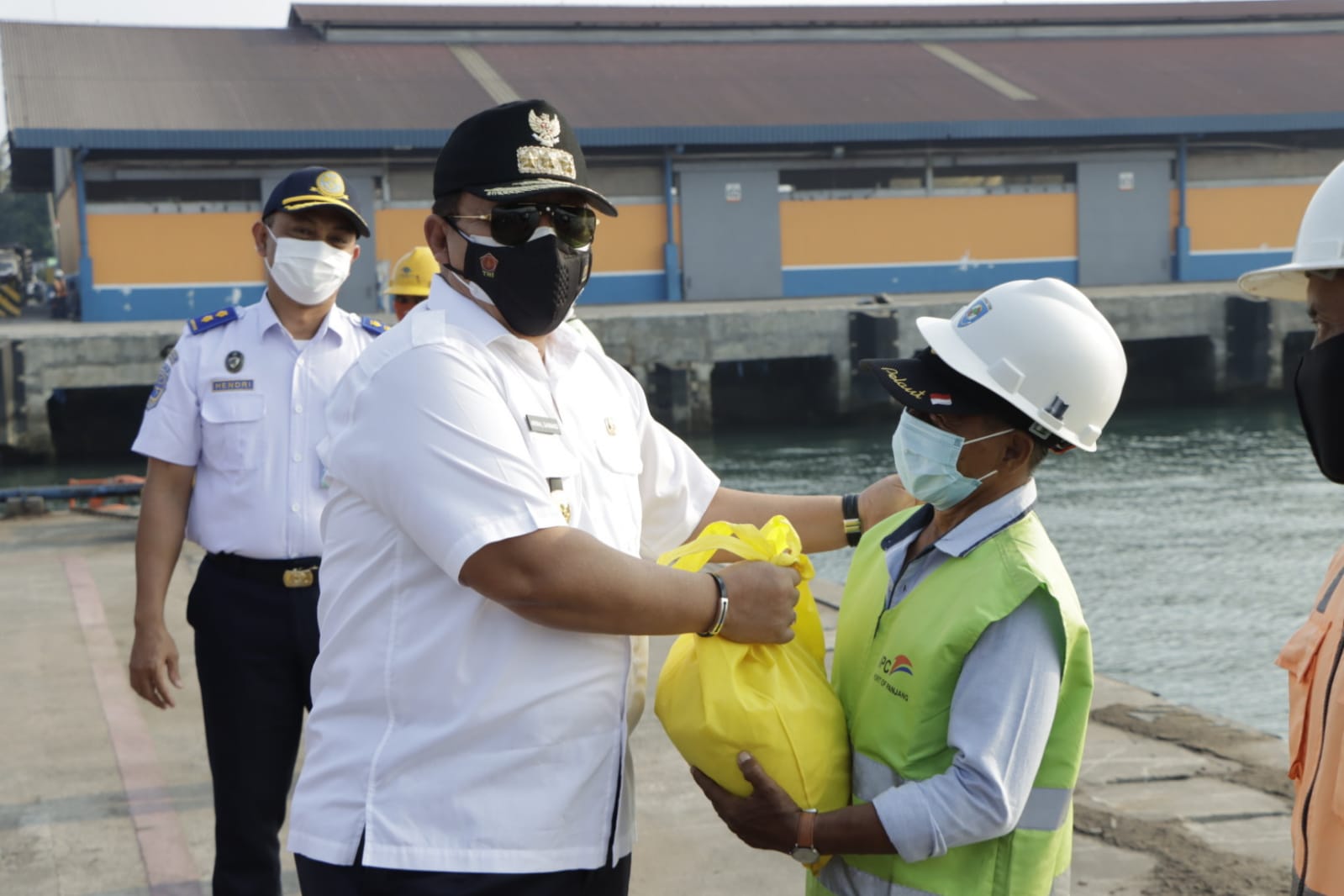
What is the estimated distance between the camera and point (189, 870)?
423cm

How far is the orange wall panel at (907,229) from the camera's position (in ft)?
101

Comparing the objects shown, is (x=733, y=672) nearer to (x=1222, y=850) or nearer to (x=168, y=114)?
(x=1222, y=850)

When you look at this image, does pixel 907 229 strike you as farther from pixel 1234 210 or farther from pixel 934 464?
pixel 934 464

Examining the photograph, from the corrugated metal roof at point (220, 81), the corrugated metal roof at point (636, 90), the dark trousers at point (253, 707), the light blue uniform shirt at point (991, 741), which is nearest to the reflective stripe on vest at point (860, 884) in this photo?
the light blue uniform shirt at point (991, 741)

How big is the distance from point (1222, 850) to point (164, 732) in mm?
3962

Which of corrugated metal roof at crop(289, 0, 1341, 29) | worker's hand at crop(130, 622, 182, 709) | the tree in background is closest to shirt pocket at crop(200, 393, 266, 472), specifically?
worker's hand at crop(130, 622, 182, 709)

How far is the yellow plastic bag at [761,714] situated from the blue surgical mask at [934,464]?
237 mm

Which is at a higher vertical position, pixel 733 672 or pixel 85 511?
pixel 733 672

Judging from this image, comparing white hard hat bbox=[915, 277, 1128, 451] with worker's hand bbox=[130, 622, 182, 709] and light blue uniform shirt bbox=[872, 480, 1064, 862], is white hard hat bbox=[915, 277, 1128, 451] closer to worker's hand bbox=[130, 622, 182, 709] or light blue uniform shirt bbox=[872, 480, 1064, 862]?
light blue uniform shirt bbox=[872, 480, 1064, 862]

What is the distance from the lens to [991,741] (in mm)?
1965

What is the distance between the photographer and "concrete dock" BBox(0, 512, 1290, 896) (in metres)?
3.98

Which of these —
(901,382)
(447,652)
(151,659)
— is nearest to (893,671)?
(901,382)

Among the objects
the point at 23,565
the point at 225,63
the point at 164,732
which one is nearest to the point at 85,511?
the point at 23,565

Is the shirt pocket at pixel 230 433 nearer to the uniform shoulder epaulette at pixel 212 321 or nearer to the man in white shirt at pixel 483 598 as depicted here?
the uniform shoulder epaulette at pixel 212 321
